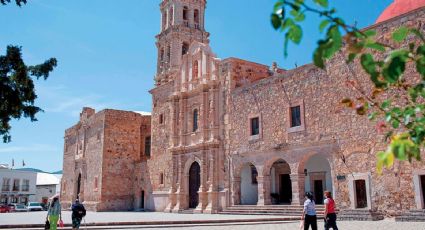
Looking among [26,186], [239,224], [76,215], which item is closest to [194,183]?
[239,224]

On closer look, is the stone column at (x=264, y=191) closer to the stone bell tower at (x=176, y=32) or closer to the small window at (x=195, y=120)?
the small window at (x=195, y=120)

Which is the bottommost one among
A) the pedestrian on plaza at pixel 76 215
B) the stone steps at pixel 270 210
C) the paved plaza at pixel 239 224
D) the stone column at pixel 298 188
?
the paved plaza at pixel 239 224

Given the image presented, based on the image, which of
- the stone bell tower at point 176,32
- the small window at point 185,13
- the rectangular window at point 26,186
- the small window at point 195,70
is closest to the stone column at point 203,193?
the small window at point 195,70

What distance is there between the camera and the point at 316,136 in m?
18.3

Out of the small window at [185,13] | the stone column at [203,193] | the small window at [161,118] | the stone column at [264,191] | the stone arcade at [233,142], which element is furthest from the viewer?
the small window at [185,13]

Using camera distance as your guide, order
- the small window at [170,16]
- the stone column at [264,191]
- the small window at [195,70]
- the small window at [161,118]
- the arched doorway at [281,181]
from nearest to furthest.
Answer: the stone column at [264,191] < the arched doorway at [281,181] < the small window at [195,70] < the small window at [161,118] < the small window at [170,16]

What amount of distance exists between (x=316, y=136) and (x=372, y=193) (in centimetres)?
360

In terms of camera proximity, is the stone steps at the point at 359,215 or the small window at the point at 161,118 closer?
the stone steps at the point at 359,215

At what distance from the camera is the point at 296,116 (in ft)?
64.2

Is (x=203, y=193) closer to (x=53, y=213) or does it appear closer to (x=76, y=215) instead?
(x=76, y=215)

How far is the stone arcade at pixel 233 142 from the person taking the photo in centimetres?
1633

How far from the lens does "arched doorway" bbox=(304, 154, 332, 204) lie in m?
20.8

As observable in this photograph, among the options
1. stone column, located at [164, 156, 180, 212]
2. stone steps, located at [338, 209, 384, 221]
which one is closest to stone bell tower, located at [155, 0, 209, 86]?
stone column, located at [164, 156, 180, 212]

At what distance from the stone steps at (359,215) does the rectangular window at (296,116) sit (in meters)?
4.74
